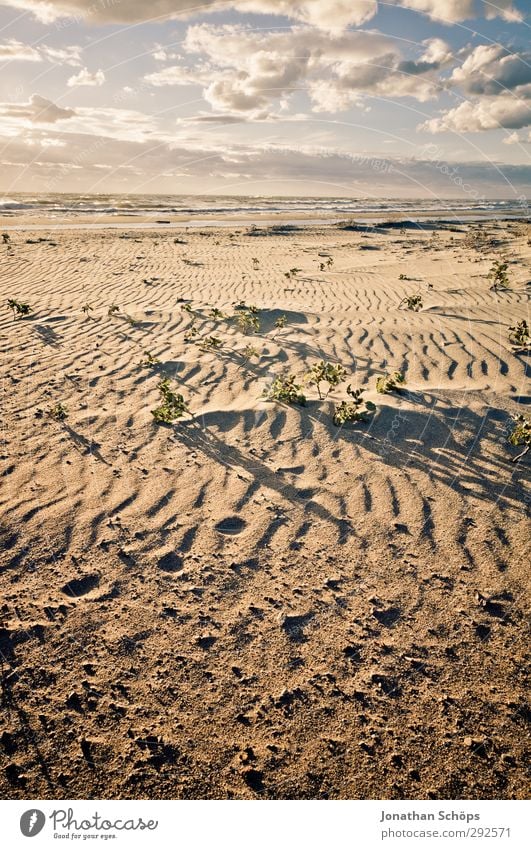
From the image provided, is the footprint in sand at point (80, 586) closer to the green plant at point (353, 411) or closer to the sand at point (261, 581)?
the sand at point (261, 581)

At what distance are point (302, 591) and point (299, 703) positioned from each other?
1.04 metres

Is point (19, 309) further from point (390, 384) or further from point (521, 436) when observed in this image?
point (521, 436)

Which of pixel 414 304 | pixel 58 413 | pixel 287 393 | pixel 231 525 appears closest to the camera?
pixel 231 525

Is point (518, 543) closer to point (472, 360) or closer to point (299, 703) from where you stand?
point (299, 703)

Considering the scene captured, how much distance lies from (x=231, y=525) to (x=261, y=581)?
34.0 inches

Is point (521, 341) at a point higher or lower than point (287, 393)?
higher

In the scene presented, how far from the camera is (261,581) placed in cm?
443

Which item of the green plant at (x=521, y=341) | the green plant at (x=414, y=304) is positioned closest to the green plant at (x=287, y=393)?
the green plant at (x=521, y=341)

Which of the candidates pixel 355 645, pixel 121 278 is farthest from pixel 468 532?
pixel 121 278

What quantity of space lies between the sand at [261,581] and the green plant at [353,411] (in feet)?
0.76

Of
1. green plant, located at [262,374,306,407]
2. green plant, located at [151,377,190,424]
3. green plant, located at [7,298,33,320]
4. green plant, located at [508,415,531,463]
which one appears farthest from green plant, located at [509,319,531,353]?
green plant, located at [7,298,33,320]

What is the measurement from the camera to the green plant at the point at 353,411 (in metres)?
6.91

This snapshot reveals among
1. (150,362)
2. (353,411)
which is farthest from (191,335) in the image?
(353,411)

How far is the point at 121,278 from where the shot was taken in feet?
57.3
